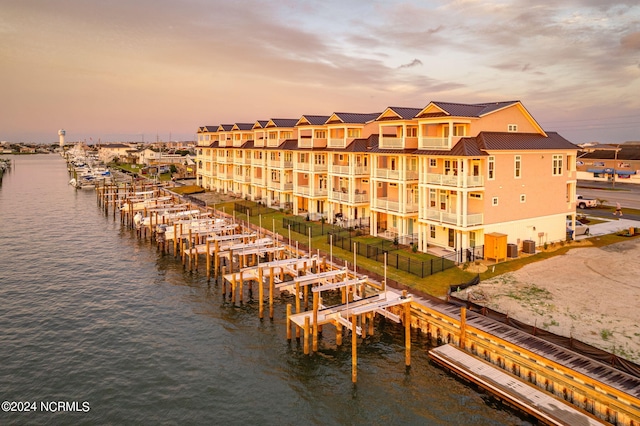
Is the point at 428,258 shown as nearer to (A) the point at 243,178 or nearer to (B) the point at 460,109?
(B) the point at 460,109

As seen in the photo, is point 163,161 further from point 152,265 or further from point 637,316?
point 637,316

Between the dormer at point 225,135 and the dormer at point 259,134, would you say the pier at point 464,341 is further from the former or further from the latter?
the dormer at point 225,135

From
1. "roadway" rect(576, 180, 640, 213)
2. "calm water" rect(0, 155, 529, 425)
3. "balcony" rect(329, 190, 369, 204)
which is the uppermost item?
"balcony" rect(329, 190, 369, 204)

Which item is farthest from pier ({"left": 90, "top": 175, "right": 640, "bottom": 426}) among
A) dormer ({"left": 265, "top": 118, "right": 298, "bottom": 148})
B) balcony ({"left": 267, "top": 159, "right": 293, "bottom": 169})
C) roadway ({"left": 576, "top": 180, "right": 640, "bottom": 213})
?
roadway ({"left": 576, "top": 180, "right": 640, "bottom": 213})

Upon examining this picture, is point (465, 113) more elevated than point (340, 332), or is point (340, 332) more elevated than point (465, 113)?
point (465, 113)

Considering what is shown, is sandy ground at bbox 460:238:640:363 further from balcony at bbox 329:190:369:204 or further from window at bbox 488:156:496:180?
balcony at bbox 329:190:369:204

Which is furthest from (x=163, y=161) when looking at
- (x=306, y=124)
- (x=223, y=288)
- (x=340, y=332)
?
(x=340, y=332)

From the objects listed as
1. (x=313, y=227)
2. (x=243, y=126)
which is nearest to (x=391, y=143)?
(x=313, y=227)
